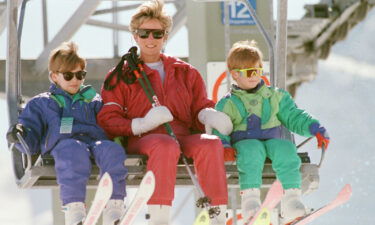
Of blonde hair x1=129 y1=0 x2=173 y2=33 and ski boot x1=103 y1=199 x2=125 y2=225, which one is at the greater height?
blonde hair x1=129 y1=0 x2=173 y2=33

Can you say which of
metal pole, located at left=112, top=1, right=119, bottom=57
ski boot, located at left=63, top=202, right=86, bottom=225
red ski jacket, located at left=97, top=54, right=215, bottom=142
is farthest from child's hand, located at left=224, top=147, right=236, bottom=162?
metal pole, located at left=112, top=1, right=119, bottom=57

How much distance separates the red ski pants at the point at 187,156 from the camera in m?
10.7

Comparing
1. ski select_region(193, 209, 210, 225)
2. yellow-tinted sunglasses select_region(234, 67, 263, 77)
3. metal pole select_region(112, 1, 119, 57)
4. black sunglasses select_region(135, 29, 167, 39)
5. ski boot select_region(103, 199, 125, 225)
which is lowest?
metal pole select_region(112, 1, 119, 57)

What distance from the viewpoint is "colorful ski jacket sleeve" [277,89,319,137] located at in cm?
1128

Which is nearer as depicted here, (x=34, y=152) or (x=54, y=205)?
(x=34, y=152)

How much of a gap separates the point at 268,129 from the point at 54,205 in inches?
217

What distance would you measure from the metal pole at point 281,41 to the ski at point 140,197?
1.66 meters

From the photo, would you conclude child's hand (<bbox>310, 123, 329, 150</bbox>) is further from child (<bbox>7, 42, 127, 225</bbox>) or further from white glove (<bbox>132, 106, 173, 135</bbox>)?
child (<bbox>7, 42, 127, 225</bbox>)

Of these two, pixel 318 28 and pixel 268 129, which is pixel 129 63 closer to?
pixel 268 129

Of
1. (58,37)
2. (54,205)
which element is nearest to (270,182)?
(54,205)

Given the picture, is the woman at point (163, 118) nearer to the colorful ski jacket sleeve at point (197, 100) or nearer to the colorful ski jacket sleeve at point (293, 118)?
the colorful ski jacket sleeve at point (197, 100)

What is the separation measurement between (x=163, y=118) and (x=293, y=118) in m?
0.86

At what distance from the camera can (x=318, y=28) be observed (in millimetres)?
21703

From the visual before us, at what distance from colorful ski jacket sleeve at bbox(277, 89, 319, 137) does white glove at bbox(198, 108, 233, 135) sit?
37 centimetres
